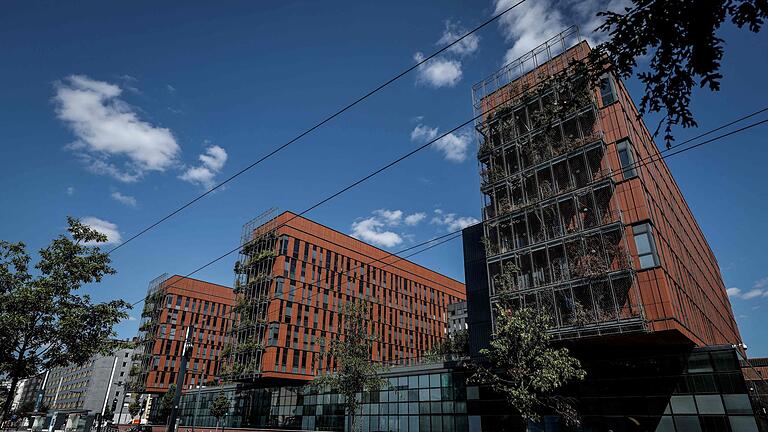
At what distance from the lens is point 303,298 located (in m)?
60.5

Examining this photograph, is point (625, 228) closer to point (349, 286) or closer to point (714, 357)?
point (714, 357)

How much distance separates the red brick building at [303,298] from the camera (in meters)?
55.7

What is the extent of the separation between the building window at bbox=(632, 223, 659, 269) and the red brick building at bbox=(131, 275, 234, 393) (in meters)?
73.0

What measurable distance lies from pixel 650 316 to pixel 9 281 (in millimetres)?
29813

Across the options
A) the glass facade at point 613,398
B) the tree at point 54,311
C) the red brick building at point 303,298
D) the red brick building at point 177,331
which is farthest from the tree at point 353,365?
the red brick building at point 177,331

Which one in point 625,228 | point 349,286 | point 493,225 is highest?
point 349,286

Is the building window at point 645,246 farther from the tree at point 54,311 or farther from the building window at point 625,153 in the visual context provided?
the tree at point 54,311

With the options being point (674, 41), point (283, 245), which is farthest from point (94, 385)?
point (674, 41)

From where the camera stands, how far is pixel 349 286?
6912 cm

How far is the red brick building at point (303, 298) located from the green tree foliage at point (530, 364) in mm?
25783

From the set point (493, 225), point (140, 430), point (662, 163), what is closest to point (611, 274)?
point (493, 225)

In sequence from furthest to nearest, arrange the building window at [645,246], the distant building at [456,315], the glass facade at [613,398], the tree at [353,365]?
the distant building at [456,315] → the tree at [353,365] → the building window at [645,246] → the glass facade at [613,398]

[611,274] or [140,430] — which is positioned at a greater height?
[611,274]

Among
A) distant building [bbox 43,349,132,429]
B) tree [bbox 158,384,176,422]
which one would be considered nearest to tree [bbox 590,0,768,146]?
tree [bbox 158,384,176,422]
